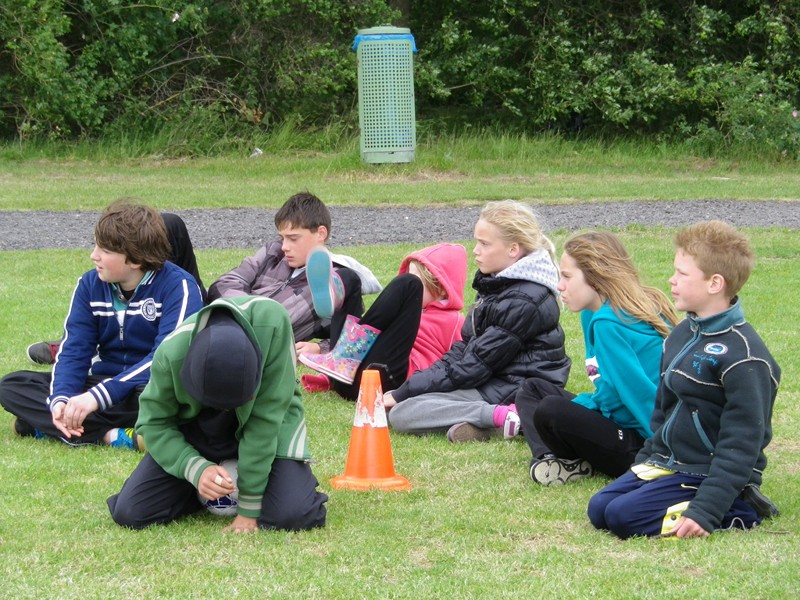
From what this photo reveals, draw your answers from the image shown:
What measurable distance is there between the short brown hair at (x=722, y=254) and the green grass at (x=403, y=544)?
0.90 metres

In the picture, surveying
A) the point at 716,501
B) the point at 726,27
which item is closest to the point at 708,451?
the point at 716,501

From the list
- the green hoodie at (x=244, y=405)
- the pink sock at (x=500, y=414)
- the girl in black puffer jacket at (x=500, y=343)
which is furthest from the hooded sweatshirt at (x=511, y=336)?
the green hoodie at (x=244, y=405)

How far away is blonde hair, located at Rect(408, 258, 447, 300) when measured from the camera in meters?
6.50

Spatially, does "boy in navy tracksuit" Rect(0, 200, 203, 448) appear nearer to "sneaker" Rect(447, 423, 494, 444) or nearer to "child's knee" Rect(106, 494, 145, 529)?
"child's knee" Rect(106, 494, 145, 529)

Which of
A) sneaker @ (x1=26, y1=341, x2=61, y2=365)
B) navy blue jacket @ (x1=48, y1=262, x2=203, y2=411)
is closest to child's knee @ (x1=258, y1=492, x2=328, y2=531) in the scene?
navy blue jacket @ (x1=48, y1=262, x2=203, y2=411)

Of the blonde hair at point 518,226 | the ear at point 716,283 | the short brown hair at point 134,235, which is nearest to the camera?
the ear at point 716,283

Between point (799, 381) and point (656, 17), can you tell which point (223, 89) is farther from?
point (799, 381)

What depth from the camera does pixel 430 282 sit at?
21.5 ft

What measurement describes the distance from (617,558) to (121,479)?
2.17 metres

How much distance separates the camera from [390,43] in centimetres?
1819

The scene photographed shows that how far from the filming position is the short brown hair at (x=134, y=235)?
17.3ft

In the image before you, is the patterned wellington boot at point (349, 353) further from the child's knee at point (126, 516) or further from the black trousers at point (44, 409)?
the child's knee at point (126, 516)

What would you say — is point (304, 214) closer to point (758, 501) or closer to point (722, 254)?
point (722, 254)

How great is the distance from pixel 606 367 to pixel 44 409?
266cm
